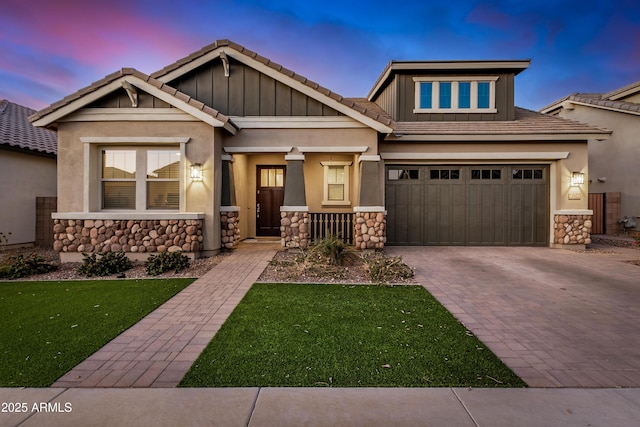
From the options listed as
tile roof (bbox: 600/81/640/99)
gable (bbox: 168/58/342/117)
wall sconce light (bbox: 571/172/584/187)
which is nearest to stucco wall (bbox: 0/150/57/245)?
A: gable (bbox: 168/58/342/117)

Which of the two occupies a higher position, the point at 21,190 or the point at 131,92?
the point at 131,92

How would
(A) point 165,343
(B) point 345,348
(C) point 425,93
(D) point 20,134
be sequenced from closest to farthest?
(B) point 345,348 → (A) point 165,343 → (D) point 20,134 → (C) point 425,93

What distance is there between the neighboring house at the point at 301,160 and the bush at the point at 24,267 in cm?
98

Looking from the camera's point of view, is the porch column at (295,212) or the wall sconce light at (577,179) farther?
the wall sconce light at (577,179)

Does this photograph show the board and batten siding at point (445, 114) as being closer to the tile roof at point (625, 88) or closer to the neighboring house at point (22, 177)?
the tile roof at point (625, 88)

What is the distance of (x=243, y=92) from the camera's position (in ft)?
31.1

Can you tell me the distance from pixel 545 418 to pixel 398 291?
3248 mm

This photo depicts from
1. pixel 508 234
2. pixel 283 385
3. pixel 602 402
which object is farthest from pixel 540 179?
pixel 283 385

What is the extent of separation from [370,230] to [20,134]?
12321mm

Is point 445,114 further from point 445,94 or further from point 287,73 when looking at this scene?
point 287,73

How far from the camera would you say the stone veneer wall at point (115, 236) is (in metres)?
7.79

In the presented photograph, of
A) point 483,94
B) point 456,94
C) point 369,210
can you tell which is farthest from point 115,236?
point 483,94

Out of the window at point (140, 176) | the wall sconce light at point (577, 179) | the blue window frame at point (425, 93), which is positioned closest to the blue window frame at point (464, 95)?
the blue window frame at point (425, 93)

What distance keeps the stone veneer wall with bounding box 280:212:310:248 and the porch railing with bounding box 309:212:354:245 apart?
1.64 ft
